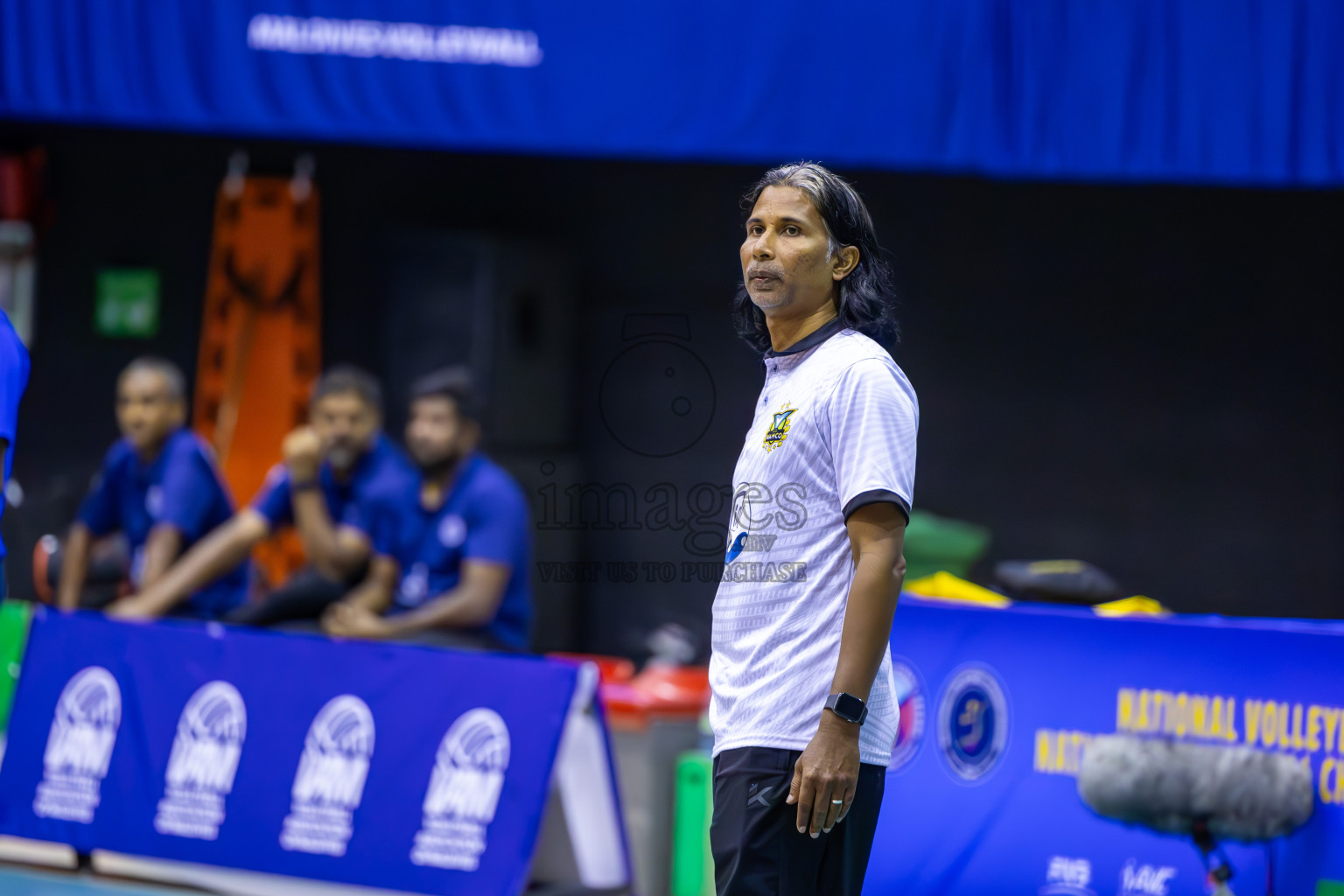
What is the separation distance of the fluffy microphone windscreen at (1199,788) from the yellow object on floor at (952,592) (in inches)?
34.1

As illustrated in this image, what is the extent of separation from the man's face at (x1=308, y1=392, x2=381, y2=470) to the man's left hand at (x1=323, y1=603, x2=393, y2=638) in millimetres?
735

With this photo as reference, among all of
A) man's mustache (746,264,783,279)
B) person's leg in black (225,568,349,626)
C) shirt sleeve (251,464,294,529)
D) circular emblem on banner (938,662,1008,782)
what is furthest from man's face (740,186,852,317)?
shirt sleeve (251,464,294,529)

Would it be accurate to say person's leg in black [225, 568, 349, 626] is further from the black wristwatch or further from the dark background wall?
the black wristwatch

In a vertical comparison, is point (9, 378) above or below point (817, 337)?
below

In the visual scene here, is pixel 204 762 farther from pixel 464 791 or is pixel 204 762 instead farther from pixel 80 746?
pixel 464 791

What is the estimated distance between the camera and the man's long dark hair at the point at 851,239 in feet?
8.66

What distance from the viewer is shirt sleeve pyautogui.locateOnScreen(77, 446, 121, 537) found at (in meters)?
7.78

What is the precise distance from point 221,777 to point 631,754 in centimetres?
156

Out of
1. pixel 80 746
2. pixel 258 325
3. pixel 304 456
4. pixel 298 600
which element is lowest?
pixel 80 746

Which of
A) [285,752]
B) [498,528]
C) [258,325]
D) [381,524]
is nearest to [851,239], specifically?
[285,752]

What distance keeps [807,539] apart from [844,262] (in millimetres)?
526

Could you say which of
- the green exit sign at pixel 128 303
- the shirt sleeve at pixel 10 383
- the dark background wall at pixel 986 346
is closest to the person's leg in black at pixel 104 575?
the dark background wall at pixel 986 346

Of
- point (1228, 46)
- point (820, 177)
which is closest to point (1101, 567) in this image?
point (1228, 46)

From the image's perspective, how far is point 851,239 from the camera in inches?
105
